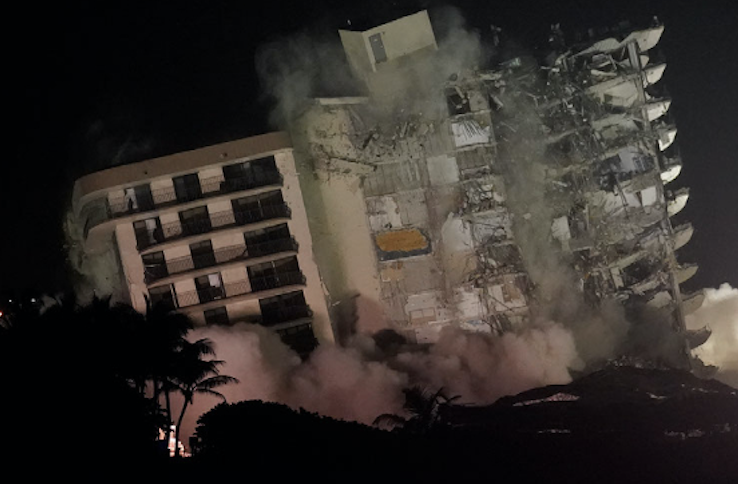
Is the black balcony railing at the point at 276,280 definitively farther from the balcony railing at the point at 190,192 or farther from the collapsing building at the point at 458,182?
the balcony railing at the point at 190,192

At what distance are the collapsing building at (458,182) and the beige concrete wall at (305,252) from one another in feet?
5.35

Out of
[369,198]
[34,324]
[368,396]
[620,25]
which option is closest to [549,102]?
[620,25]

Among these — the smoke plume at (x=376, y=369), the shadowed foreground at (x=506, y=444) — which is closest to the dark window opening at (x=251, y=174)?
the smoke plume at (x=376, y=369)

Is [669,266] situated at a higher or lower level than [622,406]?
higher

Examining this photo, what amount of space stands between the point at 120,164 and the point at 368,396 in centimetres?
1991

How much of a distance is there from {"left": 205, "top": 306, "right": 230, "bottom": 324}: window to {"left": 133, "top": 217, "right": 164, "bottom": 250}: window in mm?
5042

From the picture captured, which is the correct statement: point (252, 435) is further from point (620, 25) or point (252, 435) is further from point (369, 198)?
point (620, 25)

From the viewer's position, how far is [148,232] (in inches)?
2179

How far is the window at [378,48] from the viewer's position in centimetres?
5797

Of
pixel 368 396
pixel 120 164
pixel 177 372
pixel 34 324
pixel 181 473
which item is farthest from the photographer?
pixel 120 164

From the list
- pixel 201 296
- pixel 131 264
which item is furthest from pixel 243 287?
pixel 131 264

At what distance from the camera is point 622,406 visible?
41531mm

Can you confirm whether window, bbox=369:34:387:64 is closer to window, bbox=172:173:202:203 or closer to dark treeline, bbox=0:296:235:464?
window, bbox=172:173:202:203

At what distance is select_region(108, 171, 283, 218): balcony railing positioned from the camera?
180 ft
